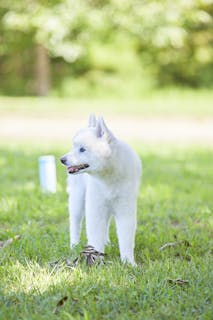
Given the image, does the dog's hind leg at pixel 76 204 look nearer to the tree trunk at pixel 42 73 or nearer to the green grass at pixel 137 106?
the green grass at pixel 137 106

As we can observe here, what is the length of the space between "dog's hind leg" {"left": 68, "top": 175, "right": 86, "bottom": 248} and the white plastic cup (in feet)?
6.30

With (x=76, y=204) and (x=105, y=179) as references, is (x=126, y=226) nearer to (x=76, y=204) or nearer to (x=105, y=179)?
(x=105, y=179)

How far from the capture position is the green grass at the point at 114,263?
3.12 metres

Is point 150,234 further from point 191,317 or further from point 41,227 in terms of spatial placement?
point 191,317

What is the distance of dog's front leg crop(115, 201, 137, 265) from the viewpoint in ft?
13.3

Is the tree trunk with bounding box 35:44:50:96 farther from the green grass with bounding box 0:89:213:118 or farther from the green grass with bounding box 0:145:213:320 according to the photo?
the green grass with bounding box 0:145:213:320

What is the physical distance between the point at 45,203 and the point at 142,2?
1591cm

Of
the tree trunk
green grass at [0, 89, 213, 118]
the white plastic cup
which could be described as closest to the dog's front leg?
the white plastic cup

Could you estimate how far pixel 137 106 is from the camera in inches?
780

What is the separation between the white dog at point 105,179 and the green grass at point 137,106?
1337cm

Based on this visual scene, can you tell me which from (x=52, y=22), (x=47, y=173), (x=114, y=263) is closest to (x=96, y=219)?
(x=114, y=263)

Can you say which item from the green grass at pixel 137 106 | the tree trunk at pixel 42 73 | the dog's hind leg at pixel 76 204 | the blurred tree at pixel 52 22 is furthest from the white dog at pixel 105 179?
the tree trunk at pixel 42 73

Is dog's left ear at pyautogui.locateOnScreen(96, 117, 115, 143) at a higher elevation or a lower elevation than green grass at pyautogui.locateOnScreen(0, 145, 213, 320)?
higher

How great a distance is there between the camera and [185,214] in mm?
5641
